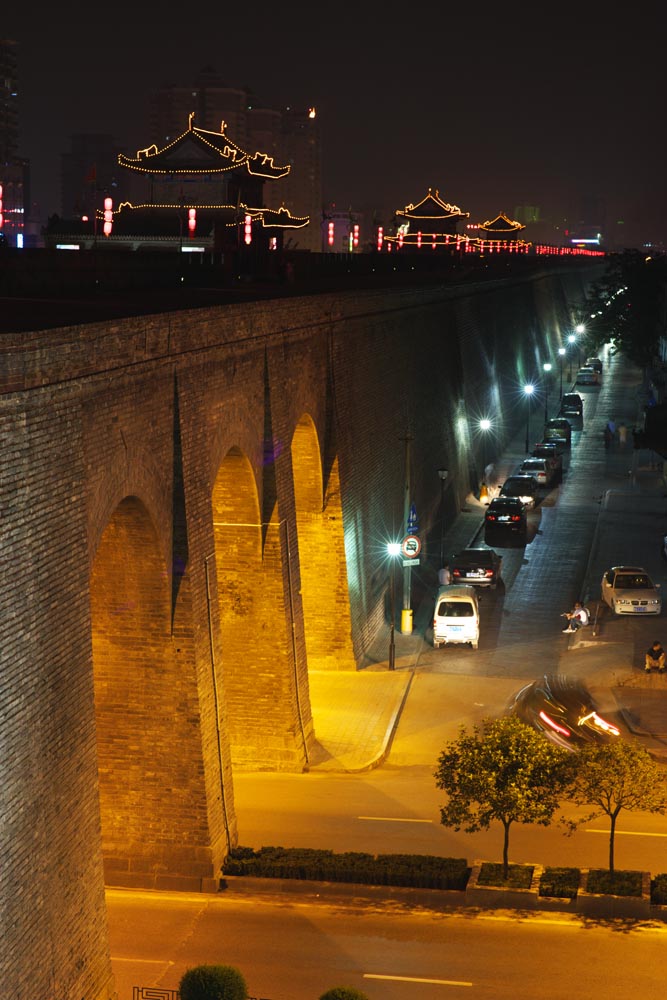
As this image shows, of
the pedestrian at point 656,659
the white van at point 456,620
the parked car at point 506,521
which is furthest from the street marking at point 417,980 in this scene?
the parked car at point 506,521

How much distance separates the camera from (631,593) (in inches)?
1264

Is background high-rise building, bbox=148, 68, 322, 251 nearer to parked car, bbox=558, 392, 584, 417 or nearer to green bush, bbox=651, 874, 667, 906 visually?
parked car, bbox=558, 392, 584, 417

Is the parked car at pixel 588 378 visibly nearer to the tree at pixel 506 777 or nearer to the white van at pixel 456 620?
the white van at pixel 456 620

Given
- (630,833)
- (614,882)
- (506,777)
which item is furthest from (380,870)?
(630,833)

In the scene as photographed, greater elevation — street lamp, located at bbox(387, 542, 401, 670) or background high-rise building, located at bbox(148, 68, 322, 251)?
background high-rise building, located at bbox(148, 68, 322, 251)

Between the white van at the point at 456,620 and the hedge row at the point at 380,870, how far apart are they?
36.7 feet

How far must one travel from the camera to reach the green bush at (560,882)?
56.7ft

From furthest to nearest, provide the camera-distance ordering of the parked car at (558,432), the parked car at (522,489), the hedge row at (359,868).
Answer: the parked car at (558,432) < the parked car at (522,489) < the hedge row at (359,868)

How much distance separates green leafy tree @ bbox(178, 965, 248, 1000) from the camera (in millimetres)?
13078

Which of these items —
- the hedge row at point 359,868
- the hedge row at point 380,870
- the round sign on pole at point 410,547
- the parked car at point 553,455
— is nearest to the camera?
the hedge row at point 380,870

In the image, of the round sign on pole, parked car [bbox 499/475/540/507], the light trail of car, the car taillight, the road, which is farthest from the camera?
parked car [bbox 499/475/540/507]

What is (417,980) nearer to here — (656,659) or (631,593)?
(656,659)

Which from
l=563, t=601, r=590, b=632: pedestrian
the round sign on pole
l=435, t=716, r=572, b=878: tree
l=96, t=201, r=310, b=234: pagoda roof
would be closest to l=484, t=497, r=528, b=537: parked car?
l=563, t=601, r=590, b=632: pedestrian

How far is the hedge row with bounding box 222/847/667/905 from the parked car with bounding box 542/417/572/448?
1594 inches
